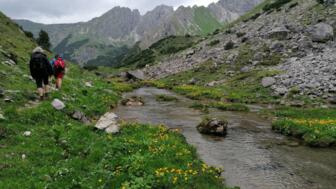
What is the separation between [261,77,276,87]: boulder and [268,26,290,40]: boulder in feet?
92.2

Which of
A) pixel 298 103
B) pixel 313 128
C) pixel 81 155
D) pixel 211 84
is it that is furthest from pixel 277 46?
pixel 81 155

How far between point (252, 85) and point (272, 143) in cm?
2897

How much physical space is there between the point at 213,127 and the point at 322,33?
49940 millimetres

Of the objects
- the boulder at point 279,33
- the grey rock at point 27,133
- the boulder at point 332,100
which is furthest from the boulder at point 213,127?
the boulder at point 279,33

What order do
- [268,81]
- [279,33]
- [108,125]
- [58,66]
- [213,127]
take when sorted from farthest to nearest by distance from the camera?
[279,33] → [268,81] → [58,66] → [213,127] → [108,125]

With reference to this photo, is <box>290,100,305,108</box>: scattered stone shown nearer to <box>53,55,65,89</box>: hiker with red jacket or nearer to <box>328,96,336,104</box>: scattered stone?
<box>328,96,336,104</box>: scattered stone

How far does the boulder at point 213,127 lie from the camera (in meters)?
23.2

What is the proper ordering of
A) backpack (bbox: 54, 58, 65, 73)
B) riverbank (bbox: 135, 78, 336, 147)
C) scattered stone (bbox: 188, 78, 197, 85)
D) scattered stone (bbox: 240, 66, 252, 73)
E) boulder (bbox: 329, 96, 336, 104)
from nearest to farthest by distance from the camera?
riverbank (bbox: 135, 78, 336, 147) < backpack (bbox: 54, 58, 65, 73) < boulder (bbox: 329, 96, 336, 104) < scattered stone (bbox: 240, 66, 252, 73) < scattered stone (bbox: 188, 78, 197, 85)

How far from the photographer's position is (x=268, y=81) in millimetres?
46969

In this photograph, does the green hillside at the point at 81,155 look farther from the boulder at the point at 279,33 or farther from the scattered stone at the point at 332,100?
the boulder at the point at 279,33

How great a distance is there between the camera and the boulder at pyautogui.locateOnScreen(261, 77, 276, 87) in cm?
4617

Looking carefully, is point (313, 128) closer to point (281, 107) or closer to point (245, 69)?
point (281, 107)

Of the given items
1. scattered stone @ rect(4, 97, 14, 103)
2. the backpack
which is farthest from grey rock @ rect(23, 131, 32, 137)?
the backpack

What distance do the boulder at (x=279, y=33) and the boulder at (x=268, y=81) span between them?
92.2ft
